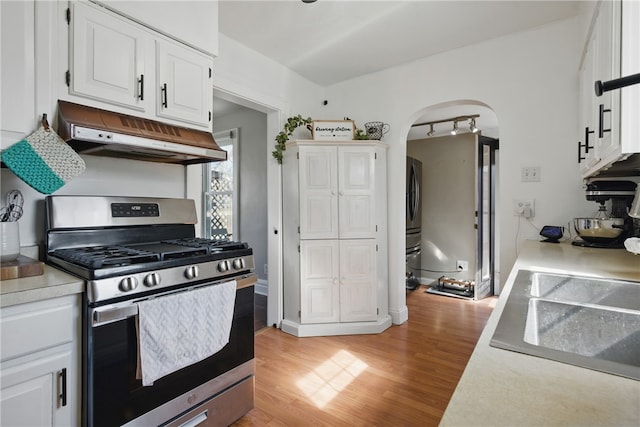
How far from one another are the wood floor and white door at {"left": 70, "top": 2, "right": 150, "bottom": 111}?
71.5 inches

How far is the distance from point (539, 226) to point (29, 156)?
10.1ft

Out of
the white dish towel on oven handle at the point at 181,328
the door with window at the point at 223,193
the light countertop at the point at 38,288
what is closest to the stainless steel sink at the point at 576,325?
the white dish towel on oven handle at the point at 181,328

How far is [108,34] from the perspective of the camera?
151cm

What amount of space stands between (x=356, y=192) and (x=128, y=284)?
6.69 feet

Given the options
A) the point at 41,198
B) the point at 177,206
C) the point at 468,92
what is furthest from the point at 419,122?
the point at 41,198

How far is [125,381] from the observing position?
4.07 feet

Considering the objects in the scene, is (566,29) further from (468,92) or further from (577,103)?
(468,92)

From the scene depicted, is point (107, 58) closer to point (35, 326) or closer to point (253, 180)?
point (35, 326)

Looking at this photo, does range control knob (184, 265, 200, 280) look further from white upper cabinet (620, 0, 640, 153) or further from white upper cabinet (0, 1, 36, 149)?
white upper cabinet (620, 0, 640, 153)

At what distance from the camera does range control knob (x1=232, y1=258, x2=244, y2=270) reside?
5.39ft

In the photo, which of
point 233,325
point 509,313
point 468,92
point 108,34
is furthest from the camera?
point 468,92

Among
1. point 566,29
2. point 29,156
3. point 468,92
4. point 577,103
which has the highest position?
point 566,29

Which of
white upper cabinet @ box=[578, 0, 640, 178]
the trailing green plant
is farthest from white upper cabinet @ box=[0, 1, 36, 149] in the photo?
white upper cabinet @ box=[578, 0, 640, 178]

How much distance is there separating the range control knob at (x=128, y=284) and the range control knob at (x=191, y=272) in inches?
8.5
